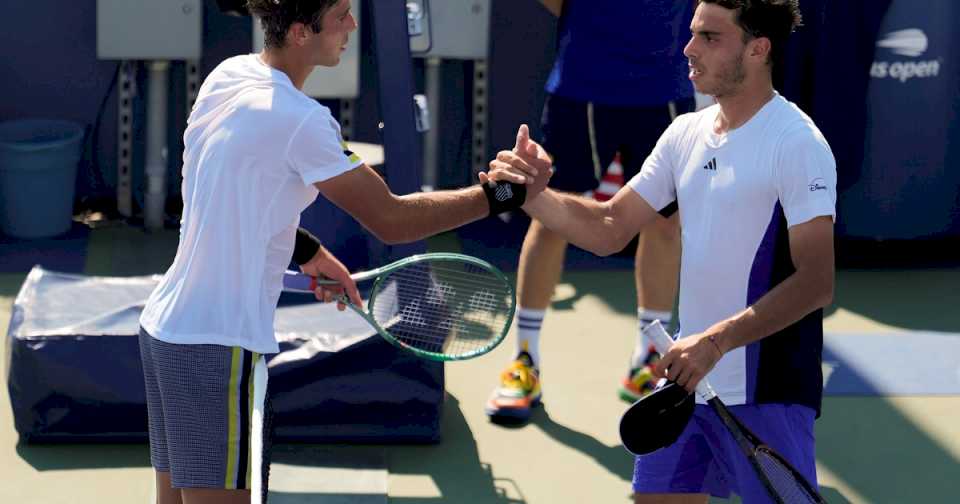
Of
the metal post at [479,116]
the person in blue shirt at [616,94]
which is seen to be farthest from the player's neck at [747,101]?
the metal post at [479,116]

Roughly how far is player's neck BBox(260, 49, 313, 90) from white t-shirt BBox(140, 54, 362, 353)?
3 centimetres

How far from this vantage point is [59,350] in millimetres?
5492

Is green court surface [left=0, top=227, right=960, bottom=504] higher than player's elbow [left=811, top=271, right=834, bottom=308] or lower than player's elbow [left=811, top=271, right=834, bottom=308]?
lower

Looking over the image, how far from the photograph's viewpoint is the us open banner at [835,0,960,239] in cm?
779

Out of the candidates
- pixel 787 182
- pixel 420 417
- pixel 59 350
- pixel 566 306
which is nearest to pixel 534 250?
pixel 420 417

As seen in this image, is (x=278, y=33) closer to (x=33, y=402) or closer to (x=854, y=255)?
(x=33, y=402)

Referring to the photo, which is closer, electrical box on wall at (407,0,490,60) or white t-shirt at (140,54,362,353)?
white t-shirt at (140,54,362,353)

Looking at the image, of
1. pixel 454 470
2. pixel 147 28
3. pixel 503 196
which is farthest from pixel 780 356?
pixel 147 28

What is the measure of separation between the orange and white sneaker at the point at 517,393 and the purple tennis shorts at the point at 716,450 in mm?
1920

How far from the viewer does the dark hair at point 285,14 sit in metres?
3.72

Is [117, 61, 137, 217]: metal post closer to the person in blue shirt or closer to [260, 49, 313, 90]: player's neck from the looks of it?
the person in blue shirt

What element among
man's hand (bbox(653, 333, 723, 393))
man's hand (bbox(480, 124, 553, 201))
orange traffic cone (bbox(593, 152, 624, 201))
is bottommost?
man's hand (bbox(653, 333, 723, 393))

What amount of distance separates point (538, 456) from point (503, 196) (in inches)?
74.1

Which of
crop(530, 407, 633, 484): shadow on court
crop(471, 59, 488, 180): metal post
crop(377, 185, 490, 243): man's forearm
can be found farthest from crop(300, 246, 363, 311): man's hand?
crop(471, 59, 488, 180): metal post
